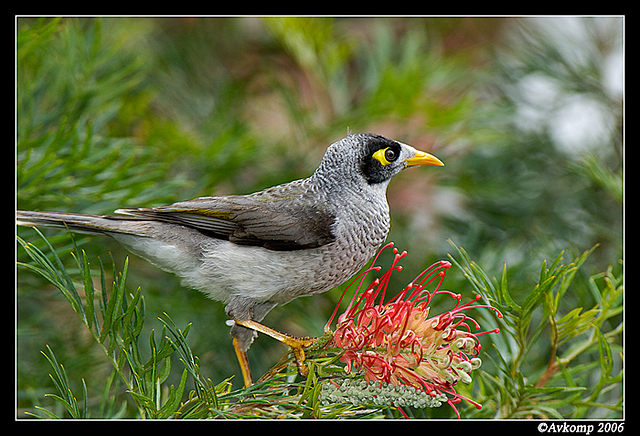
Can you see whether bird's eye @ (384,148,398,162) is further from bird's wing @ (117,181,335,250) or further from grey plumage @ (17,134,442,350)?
bird's wing @ (117,181,335,250)

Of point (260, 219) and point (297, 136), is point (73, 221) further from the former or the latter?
point (297, 136)

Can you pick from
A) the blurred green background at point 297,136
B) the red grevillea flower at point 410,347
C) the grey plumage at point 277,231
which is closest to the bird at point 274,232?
the grey plumage at point 277,231

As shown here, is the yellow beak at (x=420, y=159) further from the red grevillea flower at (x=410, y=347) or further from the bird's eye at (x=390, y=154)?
the red grevillea flower at (x=410, y=347)

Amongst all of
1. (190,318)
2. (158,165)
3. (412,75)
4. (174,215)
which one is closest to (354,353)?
(174,215)

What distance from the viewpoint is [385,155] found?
4.80 ft

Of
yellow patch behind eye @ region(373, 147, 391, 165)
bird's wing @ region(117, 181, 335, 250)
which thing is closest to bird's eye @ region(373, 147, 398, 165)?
yellow patch behind eye @ region(373, 147, 391, 165)

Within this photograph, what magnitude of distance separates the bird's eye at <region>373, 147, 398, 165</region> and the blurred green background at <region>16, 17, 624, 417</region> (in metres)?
0.22

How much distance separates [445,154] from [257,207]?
1.53 m

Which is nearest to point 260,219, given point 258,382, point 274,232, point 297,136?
point 274,232

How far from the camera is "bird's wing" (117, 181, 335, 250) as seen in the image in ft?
4.65

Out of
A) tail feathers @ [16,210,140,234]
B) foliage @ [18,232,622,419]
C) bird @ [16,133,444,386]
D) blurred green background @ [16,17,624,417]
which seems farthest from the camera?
blurred green background @ [16,17,624,417]

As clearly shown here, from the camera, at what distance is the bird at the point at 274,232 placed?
140cm

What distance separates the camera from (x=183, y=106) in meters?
2.65

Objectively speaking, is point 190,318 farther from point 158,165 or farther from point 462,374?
point 462,374
